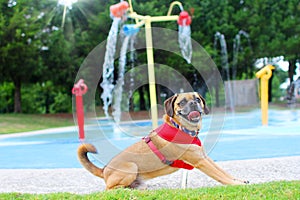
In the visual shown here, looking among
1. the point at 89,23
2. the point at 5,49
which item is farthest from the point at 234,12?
the point at 5,49

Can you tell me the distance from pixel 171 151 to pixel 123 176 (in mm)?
509

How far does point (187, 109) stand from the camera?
3.42 m

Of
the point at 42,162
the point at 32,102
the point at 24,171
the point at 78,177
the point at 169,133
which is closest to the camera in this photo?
the point at 169,133

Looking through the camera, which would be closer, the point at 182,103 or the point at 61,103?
the point at 182,103

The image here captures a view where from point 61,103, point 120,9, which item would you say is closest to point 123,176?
point 120,9

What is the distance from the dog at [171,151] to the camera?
11.4ft

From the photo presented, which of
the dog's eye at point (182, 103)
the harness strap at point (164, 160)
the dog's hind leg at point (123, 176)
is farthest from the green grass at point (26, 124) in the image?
the dog's eye at point (182, 103)

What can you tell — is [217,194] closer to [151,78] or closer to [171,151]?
[171,151]

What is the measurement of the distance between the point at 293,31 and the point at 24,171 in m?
22.2

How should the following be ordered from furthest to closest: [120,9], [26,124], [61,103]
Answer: [61,103], [26,124], [120,9]

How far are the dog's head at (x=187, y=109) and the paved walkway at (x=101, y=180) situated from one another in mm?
938

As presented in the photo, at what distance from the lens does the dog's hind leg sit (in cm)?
353

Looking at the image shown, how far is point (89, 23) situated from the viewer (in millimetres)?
21984

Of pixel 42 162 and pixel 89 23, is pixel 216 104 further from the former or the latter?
pixel 42 162
